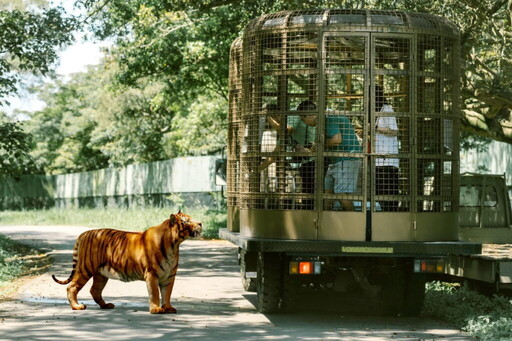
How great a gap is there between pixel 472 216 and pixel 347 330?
12.7 ft

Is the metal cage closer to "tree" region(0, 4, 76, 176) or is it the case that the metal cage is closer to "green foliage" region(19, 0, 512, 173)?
"green foliage" region(19, 0, 512, 173)

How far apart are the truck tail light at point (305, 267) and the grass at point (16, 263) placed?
4771 millimetres

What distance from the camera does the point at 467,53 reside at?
1812cm

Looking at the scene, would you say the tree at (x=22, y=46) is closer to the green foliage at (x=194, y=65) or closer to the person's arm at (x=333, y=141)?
the green foliage at (x=194, y=65)

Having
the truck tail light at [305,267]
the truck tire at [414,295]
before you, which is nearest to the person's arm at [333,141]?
the truck tail light at [305,267]

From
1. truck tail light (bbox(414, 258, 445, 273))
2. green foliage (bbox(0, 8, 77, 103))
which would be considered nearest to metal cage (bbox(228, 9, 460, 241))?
truck tail light (bbox(414, 258, 445, 273))

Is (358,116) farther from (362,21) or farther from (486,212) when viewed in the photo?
(486,212)

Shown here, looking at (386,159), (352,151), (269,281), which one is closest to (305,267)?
(269,281)

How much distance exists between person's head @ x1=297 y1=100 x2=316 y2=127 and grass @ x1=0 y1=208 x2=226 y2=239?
1775cm

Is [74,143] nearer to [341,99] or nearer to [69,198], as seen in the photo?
[69,198]

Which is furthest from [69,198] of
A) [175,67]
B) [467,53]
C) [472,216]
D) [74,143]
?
[472,216]

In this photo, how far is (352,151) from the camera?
1066 cm

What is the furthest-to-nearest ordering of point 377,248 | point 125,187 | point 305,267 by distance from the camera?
point 125,187
point 305,267
point 377,248

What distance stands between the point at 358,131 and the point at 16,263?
1043cm
